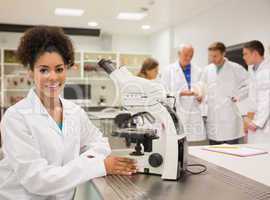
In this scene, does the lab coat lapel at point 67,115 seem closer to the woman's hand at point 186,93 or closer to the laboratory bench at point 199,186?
the laboratory bench at point 199,186

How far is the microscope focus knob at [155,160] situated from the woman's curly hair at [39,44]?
0.52 m

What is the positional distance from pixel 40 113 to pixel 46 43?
0.90ft

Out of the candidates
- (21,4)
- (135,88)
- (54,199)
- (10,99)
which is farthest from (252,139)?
(10,99)

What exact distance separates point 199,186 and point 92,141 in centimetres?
52

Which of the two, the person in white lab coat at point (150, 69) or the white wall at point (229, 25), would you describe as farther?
the white wall at point (229, 25)

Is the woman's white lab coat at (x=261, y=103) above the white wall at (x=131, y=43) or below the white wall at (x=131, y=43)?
below

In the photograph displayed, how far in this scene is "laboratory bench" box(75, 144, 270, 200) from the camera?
97cm

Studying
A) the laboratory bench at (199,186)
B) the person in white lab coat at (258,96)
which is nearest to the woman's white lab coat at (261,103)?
the person in white lab coat at (258,96)

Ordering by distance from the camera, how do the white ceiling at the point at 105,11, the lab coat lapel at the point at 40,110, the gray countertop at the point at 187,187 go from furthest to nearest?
the white ceiling at the point at 105,11, the lab coat lapel at the point at 40,110, the gray countertop at the point at 187,187

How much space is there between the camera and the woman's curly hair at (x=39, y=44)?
1.18 meters

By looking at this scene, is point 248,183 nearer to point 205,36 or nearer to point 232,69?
point 232,69

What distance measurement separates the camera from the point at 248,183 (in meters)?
1.09

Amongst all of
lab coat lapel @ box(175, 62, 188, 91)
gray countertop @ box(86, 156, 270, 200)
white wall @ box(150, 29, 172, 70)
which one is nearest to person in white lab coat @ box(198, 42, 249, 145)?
lab coat lapel @ box(175, 62, 188, 91)

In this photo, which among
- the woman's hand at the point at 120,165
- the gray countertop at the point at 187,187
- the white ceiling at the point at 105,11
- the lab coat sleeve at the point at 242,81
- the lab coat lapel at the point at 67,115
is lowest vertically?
the gray countertop at the point at 187,187
